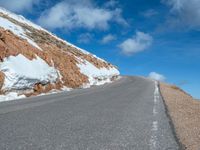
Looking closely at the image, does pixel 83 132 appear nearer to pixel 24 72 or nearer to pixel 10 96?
pixel 10 96

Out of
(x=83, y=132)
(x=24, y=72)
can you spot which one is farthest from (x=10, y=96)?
(x=83, y=132)

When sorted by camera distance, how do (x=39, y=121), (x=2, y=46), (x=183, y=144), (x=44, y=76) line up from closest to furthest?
(x=183, y=144)
(x=39, y=121)
(x=2, y=46)
(x=44, y=76)

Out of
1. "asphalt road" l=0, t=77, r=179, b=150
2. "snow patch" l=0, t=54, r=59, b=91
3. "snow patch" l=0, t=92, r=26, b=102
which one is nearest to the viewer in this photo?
"asphalt road" l=0, t=77, r=179, b=150

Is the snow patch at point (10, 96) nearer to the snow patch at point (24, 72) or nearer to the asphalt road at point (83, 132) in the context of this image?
the snow patch at point (24, 72)

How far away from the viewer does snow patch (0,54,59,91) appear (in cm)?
2326

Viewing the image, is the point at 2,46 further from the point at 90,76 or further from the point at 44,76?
the point at 90,76

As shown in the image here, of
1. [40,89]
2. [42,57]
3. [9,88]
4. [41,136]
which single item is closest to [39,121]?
[41,136]

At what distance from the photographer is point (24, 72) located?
25.2m

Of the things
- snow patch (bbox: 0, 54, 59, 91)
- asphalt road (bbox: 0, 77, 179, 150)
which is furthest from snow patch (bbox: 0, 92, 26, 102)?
asphalt road (bbox: 0, 77, 179, 150)

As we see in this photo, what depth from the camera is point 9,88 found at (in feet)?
73.2

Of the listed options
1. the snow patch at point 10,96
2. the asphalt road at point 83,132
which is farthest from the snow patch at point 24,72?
the asphalt road at point 83,132

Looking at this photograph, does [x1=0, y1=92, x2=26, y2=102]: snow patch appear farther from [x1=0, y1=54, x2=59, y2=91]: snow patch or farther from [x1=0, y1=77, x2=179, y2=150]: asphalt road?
[x1=0, y1=77, x2=179, y2=150]: asphalt road

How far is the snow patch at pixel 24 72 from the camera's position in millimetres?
23263

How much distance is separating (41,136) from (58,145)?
89cm
